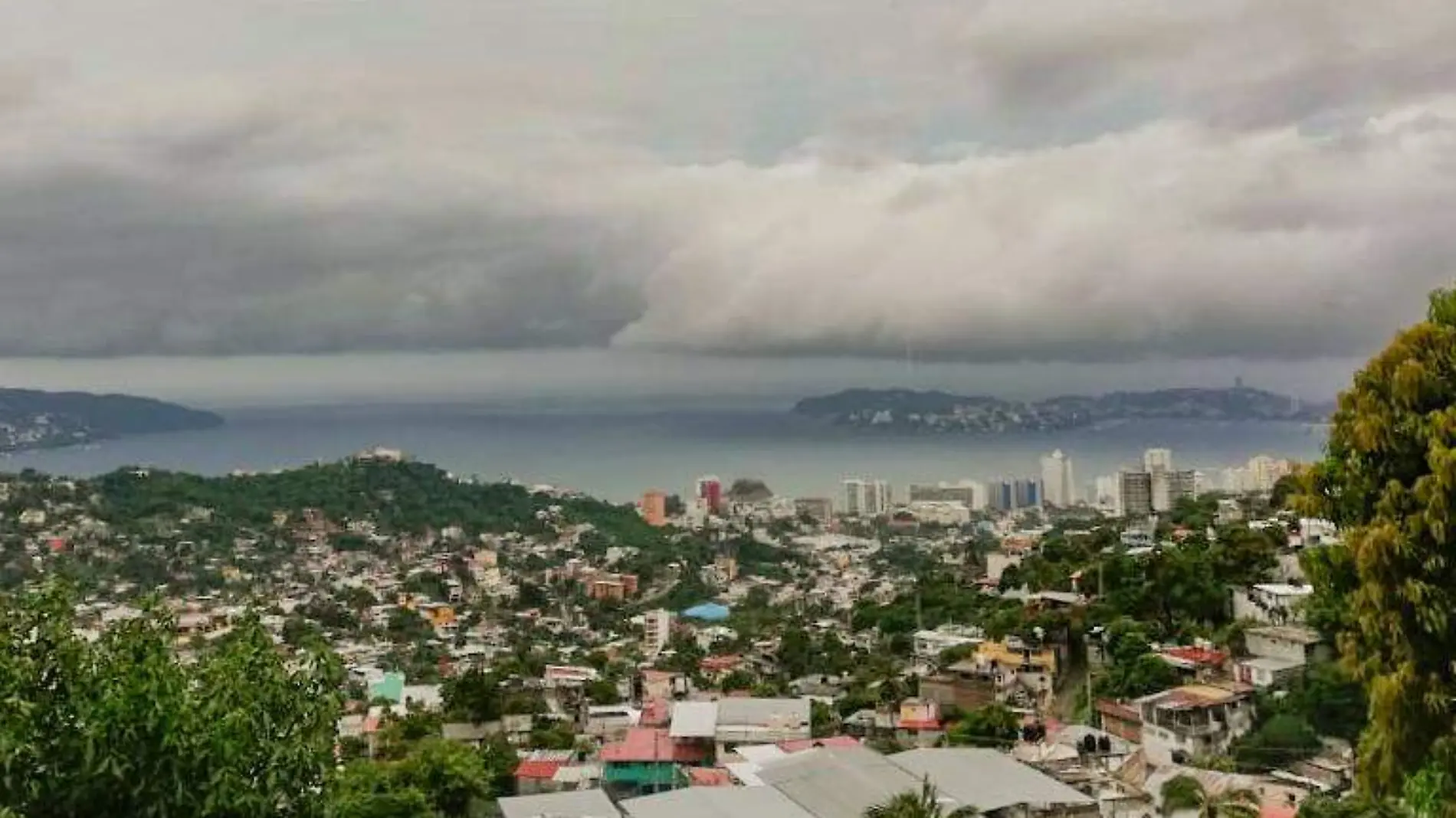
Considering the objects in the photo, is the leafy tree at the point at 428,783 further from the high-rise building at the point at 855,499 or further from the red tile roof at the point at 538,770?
the high-rise building at the point at 855,499

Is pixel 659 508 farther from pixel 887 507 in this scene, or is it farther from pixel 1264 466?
pixel 1264 466

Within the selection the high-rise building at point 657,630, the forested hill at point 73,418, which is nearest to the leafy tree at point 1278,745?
the high-rise building at point 657,630

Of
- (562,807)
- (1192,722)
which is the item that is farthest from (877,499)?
(562,807)

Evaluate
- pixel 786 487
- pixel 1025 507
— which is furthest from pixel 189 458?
pixel 1025 507

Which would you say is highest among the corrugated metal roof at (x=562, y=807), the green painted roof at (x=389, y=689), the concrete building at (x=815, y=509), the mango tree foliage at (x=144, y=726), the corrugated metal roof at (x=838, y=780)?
the mango tree foliage at (x=144, y=726)

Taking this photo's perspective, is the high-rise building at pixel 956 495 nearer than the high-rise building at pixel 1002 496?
Yes

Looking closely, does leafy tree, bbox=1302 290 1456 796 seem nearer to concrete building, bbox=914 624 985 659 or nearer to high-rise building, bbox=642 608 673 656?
concrete building, bbox=914 624 985 659

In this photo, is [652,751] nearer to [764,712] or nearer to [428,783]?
[764,712]

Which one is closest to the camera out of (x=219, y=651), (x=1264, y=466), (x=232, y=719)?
(x=232, y=719)
